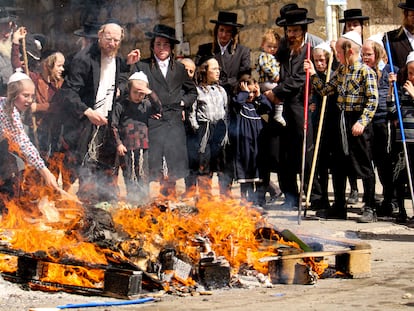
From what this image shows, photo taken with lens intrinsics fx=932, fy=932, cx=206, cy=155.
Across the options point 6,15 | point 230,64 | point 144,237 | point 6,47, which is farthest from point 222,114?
point 144,237

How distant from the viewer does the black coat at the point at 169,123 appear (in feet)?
35.3

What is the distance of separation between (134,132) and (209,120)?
45.6 inches

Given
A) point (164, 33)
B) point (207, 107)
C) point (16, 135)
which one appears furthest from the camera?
point (207, 107)

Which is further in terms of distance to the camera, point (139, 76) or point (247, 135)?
point (247, 135)

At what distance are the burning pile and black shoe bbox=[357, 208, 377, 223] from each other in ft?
8.36

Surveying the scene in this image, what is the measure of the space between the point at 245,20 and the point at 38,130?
643 cm

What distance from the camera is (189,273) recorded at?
23.5ft

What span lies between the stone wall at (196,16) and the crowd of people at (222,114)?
225 cm

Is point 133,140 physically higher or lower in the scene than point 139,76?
lower

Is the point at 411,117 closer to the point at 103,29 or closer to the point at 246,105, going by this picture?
the point at 246,105

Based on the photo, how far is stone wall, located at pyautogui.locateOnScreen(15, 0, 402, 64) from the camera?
49.2 ft

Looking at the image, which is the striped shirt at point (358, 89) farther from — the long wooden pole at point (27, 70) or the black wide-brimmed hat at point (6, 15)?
the black wide-brimmed hat at point (6, 15)

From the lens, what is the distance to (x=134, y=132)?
1059 centimetres

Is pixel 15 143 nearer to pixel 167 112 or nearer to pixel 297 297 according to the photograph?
pixel 167 112
